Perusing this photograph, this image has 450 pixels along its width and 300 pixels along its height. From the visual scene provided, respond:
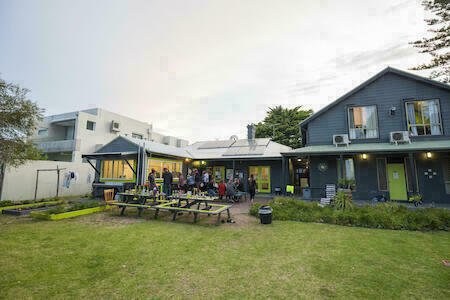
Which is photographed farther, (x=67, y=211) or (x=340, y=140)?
(x=340, y=140)

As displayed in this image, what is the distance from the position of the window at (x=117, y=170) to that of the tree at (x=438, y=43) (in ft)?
61.8

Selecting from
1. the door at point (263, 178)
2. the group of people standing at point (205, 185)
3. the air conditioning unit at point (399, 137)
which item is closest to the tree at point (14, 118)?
the group of people standing at point (205, 185)

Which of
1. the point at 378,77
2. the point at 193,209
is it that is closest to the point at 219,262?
the point at 193,209

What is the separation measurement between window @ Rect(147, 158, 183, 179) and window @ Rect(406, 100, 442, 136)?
14892 mm

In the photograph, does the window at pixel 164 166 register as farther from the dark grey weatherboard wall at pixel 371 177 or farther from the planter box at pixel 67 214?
the dark grey weatherboard wall at pixel 371 177

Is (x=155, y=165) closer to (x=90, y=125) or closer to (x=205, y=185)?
(x=205, y=185)

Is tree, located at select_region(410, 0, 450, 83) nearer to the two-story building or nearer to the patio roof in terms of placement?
the two-story building

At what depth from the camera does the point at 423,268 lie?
368cm

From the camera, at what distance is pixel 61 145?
2089 centimetres

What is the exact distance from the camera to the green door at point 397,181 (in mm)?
10477

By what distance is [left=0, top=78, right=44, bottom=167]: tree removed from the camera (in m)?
9.16

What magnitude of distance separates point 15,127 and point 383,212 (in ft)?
55.0

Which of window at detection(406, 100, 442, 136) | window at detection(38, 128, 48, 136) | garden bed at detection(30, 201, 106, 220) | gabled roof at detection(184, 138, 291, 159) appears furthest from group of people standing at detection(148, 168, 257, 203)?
window at detection(38, 128, 48, 136)

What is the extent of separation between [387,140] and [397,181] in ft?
7.63
